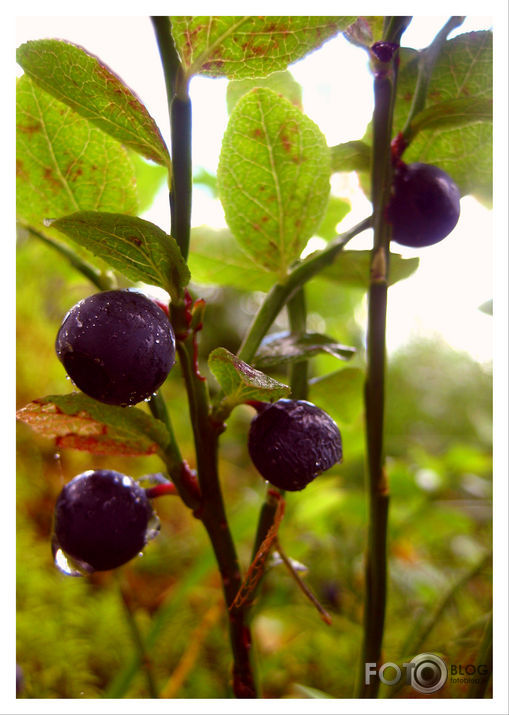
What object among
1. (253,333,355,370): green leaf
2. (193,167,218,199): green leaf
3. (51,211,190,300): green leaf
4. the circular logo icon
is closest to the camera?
(51,211,190,300): green leaf

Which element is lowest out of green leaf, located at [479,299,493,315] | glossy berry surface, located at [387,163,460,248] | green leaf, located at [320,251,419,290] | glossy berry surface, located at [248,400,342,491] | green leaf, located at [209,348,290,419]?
glossy berry surface, located at [248,400,342,491]

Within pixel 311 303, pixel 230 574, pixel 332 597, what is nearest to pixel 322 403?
pixel 230 574

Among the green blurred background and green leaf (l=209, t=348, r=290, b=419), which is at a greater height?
green leaf (l=209, t=348, r=290, b=419)

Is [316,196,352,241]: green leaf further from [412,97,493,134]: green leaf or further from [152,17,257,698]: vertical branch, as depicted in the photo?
[152,17,257,698]: vertical branch

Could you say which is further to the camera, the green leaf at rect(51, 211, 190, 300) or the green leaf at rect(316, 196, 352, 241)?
the green leaf at rect(316, 196, 352, 241)

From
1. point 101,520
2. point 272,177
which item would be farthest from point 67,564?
point 272,177

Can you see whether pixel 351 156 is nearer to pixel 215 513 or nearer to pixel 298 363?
pixel 298 363

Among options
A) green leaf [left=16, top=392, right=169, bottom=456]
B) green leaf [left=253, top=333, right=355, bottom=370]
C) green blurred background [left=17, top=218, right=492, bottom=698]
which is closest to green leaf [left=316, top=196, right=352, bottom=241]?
green blurred background [left=17, top=218, right=492, bottom=698]

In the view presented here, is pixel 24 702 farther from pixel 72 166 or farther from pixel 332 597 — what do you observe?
pixel 332 597
